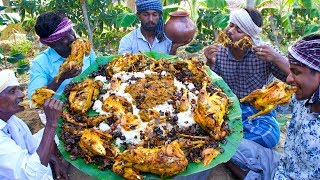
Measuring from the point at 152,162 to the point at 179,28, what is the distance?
2.47 m

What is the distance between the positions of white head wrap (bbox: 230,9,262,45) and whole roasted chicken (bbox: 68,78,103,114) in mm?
1756

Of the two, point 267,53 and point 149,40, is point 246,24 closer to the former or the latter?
point 267,53

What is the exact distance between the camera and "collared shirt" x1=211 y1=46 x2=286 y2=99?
4516 millimetres

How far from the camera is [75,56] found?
399 centimetres

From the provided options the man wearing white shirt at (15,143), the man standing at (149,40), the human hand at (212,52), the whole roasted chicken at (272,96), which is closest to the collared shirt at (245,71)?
the human hand at (212,52)

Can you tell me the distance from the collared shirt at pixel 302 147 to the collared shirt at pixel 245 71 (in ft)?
4.32

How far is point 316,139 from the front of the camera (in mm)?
2826

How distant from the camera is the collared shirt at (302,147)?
2.85 m

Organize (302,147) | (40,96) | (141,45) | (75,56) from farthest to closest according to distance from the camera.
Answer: (141,45), (75,56), (40,96), (302,147)

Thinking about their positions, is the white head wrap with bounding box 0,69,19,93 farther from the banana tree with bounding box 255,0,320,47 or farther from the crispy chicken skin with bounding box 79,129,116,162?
the banana tree with bounding box 255,0,320,47

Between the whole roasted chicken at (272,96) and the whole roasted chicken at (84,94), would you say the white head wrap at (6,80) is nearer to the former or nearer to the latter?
the whole roasted chicken at (84,94)

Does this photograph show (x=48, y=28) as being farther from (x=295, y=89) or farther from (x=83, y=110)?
(x=295, y=89)

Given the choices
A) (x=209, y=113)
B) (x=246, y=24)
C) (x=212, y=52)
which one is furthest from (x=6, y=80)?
(x=246, y=24)

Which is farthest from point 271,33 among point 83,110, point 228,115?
point 83,110
